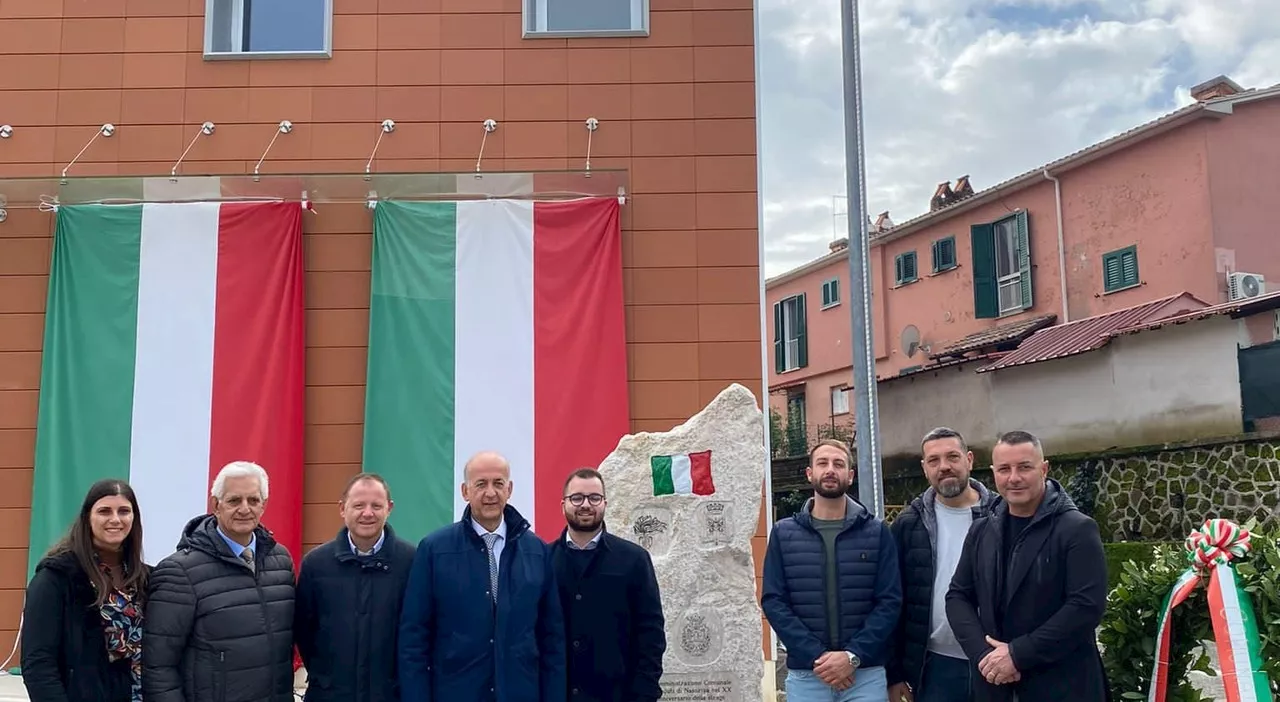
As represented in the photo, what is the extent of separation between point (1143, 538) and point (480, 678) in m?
10.3

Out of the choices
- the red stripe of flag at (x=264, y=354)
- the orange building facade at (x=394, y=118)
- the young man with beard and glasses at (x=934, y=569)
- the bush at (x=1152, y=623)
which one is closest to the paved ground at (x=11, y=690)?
the red stripe of flag at (x=264, y=354)

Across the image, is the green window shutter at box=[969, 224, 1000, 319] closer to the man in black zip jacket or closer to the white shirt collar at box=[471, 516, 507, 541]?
the white shirt collar at box=[471, 516, 507, 541]

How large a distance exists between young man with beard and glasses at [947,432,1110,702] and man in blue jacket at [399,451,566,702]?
Result: 1374mm

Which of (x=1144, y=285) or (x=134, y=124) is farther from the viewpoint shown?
(x=1144, y=285)

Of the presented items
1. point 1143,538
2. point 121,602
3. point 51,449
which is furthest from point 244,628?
point 1143,538

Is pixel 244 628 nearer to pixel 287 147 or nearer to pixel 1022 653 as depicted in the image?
pixel 1022 653

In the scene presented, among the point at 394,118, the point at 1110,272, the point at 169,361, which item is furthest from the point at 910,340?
the point at 169,361

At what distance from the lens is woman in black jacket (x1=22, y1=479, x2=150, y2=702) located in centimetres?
310

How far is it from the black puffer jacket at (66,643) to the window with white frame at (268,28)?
5294mm

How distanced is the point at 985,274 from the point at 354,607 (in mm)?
14104

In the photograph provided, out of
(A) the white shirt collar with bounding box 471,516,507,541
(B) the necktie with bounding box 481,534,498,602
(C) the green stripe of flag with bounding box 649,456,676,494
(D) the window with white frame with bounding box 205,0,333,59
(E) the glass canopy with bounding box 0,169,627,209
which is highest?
(D) the window with white frame with bounding box 205,0,333,59

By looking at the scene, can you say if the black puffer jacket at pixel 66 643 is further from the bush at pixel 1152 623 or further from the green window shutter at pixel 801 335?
the green window shutter at pixel 801 335

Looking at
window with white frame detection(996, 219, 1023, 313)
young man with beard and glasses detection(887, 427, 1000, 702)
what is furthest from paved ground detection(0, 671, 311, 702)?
window with white frame detection(996, 219, 1023, 313)

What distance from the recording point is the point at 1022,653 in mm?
3359
